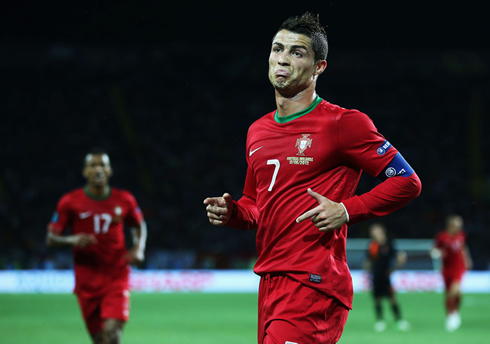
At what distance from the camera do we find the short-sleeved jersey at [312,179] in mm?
3346

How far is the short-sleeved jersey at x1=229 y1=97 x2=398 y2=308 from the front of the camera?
11.0ft

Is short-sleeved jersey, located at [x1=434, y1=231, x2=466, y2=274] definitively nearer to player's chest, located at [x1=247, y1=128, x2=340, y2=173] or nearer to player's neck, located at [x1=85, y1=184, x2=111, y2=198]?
player's neck, located at [x1=85, y1=184, x2=111, y2=198]

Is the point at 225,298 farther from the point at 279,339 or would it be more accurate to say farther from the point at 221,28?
the point at 279,339

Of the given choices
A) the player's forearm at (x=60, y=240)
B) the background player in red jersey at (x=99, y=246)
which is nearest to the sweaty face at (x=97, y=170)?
the background player in red jersey at (x=99, y=246)

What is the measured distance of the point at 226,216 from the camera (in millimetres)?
3557

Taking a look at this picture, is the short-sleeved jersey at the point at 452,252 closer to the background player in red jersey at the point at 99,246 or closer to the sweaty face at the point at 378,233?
the sweaty face at the point at 378,233

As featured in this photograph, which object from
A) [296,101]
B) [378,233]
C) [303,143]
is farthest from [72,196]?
[378,233]

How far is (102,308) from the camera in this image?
670 centimetres

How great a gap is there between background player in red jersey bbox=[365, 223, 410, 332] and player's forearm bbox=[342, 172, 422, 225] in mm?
9045

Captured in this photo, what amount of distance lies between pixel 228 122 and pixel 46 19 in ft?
52.8

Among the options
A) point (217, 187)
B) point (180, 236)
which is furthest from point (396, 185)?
point (217, 187)

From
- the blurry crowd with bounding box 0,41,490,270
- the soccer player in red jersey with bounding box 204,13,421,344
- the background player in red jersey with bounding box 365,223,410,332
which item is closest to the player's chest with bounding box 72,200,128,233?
the soccer player in red jersey with bounding box 204,13,421,344

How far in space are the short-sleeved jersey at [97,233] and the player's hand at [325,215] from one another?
4.16 metres

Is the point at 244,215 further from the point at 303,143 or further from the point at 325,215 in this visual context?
the point at 325,215
